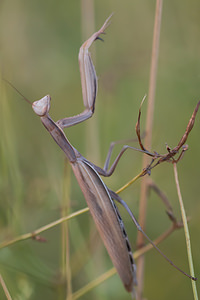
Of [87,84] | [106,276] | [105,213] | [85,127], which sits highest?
[87,84]

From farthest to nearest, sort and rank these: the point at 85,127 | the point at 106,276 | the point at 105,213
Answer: the point at 85,127, the point at 106,276, the point at 105,213

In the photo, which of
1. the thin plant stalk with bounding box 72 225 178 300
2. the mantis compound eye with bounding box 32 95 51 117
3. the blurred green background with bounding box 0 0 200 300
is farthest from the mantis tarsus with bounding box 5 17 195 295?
the blurred green background with bounding box 0 0 200 300

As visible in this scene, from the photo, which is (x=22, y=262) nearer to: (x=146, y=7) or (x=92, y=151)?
(x=92, y=151)

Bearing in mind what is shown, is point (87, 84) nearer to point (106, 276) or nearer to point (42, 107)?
point (42, 107)

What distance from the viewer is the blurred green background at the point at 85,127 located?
214cm

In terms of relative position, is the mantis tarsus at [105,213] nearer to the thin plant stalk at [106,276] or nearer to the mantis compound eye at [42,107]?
the mantis compound eye at [42,107]

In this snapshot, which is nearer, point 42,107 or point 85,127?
point 42,107

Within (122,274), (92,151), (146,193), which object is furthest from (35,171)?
(122,274)

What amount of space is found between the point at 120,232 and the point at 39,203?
31.0 inches

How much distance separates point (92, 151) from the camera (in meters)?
2.60

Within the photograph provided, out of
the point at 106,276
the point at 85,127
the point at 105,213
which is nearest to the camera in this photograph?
the point at 105,213

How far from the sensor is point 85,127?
2881 millimetres

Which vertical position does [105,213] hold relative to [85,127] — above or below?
below

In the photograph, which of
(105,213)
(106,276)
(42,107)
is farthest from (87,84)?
(106,276)
